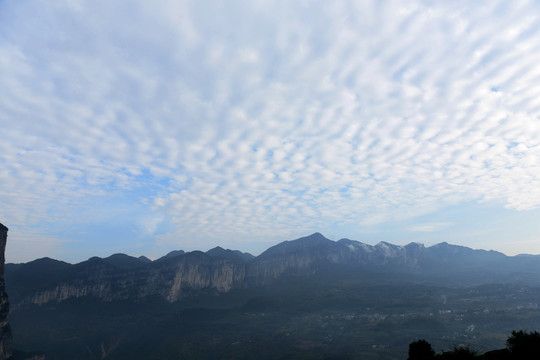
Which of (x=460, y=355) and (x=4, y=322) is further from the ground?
(x=460, y=355)

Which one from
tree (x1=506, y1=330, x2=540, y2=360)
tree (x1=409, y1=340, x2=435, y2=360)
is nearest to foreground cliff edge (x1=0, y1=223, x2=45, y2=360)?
tree (x1=409, y1=340, x2=435, y2=360)

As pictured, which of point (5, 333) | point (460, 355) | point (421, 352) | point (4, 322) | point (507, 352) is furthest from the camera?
point (4, 322)

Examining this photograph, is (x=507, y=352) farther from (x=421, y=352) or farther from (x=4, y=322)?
(x=4, y=322)

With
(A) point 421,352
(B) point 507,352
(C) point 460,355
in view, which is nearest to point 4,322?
(A) point 421,352

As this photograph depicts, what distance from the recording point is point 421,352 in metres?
55.9

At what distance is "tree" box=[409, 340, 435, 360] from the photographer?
5531 cm

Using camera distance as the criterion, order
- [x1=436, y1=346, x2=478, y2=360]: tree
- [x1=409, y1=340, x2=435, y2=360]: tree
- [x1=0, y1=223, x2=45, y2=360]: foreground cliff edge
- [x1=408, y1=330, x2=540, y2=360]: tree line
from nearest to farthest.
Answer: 1. [x1=436, y1=346, x2=478, y2=360]: tree
2. [x1=408, y1=330, x2=540, y2=360]: tree line
3. [x1=409, y1=340, x2=435, y2=360]: tree
4. [x1=0, y1=223, x2=45, y2=360]: foreground cliff edge

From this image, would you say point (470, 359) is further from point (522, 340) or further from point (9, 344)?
point (9, 344)

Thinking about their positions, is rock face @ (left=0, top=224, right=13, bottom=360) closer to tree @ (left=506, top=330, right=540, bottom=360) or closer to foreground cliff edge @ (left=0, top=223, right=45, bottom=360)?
foreground cliff edge @ (left=0, top=223, right=45, bottom=360)

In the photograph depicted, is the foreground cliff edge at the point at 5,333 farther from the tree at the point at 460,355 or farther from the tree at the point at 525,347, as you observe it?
the tree at the point at 525,347

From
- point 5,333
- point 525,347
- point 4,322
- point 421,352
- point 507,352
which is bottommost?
point 5,333

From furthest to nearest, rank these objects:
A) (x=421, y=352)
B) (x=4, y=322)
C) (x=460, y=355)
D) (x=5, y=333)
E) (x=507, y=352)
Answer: (x=4, y=322) < (x=5, y=333) < (x=507, y=352) < (x=421, y=352) < (x=460, y=355)

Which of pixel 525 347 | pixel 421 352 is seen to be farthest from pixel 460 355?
pixel 525 347

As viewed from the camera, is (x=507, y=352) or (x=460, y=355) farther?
(x=507, y=352)
